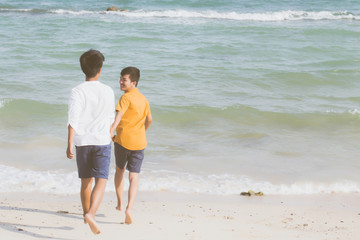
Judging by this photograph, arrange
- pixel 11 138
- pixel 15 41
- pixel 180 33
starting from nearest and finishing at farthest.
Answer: pixel 11 138
pixel 15 41
pixel 180 33

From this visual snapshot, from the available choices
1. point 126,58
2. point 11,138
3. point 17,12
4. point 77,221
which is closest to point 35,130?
point 11,138

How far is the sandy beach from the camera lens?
4605mm

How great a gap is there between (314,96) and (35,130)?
5.51 m

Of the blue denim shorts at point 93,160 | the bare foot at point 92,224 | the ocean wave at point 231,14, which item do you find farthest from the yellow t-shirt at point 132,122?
the ocean wave at point 231,14

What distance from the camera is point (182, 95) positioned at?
1076cm

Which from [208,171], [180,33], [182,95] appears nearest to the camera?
[208,171]

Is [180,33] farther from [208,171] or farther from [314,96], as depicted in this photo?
[208,171]

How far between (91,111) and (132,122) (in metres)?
0.57

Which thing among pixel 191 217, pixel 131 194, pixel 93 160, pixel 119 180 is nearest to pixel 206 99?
pixel 191 217

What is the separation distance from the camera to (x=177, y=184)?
6.23m

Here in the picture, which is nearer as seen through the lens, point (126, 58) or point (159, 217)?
point (159, 217)

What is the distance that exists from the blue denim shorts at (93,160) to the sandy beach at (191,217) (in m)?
0.52

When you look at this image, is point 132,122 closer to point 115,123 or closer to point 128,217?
point 115,123

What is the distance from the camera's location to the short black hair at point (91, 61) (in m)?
4.19
